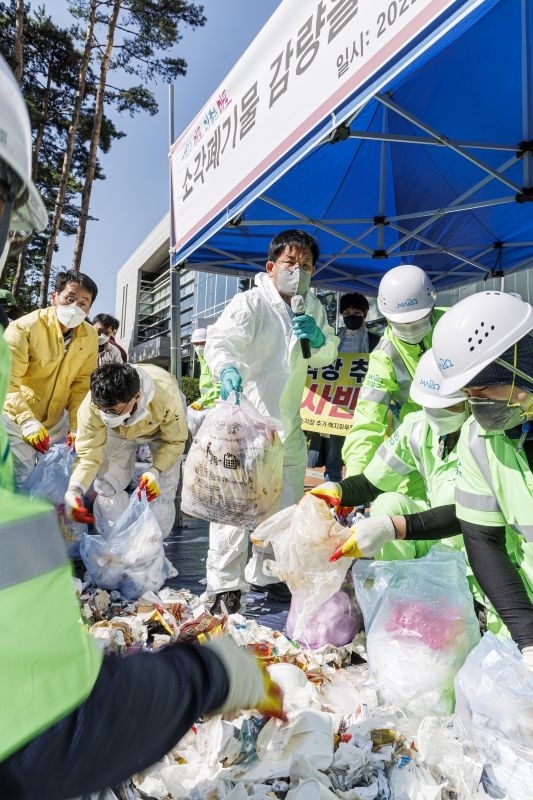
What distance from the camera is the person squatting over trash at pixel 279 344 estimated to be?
104 inches

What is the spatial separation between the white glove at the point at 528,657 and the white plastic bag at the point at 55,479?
218 centimetres

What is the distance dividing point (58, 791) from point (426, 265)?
5303 mm

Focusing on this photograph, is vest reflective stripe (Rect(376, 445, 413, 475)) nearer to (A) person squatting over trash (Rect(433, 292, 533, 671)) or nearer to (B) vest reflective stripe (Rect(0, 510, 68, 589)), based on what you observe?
(A) person squatting over trash (Rect(433, 292, 533, 671))

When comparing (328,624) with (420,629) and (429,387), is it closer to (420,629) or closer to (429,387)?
(420,629)

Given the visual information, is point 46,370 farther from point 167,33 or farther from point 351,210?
point 167,33

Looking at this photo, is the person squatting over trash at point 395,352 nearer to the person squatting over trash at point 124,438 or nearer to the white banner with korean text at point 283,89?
the white banner with korean text at point 283,89

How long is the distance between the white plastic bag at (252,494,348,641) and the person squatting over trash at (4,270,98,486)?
63.8 inches

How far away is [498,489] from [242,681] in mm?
1007

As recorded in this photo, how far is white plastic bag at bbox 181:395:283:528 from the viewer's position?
217 cm

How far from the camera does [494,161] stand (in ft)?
12.7

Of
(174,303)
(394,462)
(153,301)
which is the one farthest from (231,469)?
(153,301)

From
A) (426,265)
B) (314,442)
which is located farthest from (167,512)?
(426,265)

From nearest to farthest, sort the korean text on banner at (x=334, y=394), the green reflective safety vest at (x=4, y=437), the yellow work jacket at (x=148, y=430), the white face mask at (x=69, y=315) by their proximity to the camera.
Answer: the green reflective safety vest at (x=4, y=437) → the yellow work jacket at (x=148, y=430) → the white face mask at (x=69, y=315) → the korean text on banner at (x=334, y=394)

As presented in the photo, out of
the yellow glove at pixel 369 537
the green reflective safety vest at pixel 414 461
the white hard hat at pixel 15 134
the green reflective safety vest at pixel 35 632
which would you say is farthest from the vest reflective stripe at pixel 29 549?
the green reflective safety vest at pixel 414 461
